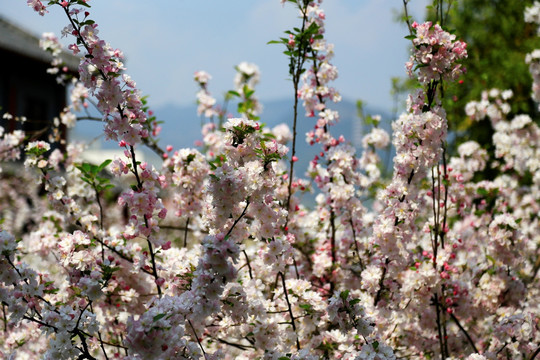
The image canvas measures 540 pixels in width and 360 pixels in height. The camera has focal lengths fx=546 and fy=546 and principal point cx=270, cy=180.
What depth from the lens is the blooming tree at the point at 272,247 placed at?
7.71 ft

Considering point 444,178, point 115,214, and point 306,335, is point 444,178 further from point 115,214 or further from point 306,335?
point 115,214

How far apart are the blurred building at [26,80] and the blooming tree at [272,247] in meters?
8.62

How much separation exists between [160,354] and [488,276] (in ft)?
8.25

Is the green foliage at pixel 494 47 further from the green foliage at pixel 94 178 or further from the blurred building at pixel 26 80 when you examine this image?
the green foliage at pixel 94 178

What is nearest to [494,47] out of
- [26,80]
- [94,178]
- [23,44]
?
[23,44]

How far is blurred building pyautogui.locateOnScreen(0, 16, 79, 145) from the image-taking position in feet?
40.4

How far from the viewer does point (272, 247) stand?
8.71 feet

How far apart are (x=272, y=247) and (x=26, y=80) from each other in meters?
13.0

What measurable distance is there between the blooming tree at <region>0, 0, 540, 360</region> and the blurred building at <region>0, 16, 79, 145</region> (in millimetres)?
8615

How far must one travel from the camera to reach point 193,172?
3.30m

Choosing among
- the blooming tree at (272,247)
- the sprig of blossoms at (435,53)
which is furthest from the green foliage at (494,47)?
the sprig of blossoms at (435,53)

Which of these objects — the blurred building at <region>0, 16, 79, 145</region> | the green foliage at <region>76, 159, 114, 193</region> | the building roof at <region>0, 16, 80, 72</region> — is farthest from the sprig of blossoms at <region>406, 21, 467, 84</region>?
the building roof at <region>0, 16, 80, 72</region>

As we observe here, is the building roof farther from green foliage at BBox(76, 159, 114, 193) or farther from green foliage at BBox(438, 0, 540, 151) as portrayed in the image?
green foliage at BBox(76, 159, 114, 193)

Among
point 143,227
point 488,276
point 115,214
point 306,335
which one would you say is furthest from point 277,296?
point 115,214
